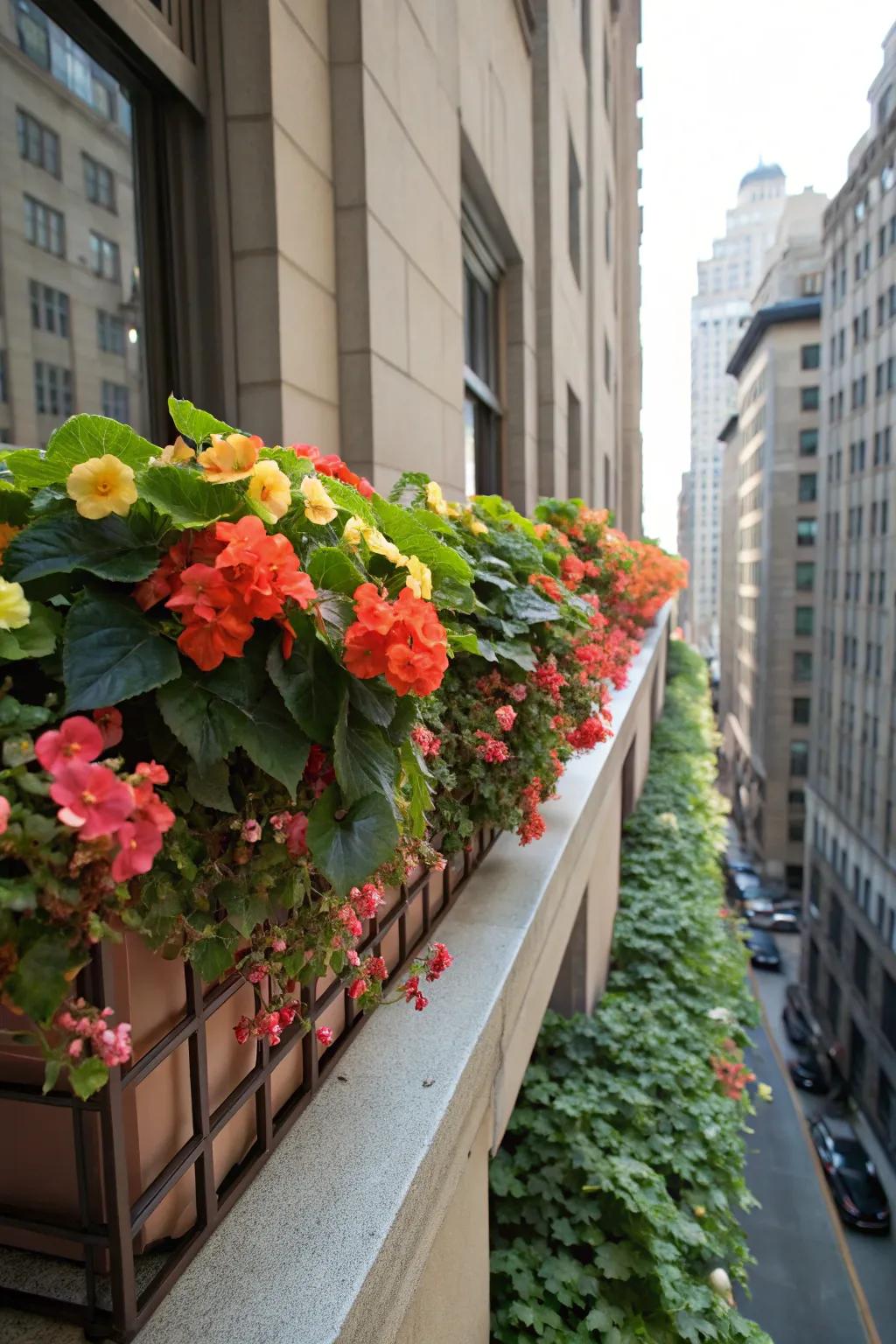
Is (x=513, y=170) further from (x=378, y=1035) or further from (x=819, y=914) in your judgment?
(x=819, y=914)

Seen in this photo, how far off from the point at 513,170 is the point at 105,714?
8190 millimetres

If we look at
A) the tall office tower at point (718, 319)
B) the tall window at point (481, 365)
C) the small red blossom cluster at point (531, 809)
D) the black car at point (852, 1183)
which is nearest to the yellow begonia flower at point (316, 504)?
the small red blossom cluster at point (531, 809)

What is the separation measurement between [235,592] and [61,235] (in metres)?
2.44

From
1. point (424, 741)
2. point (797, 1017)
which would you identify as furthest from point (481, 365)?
point (797, 1017)

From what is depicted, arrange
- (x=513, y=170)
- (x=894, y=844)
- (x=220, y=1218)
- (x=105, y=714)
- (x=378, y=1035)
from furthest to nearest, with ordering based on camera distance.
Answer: (x=894, y=844) → (x=513, y=170) → (x=378, y=1035) → (x=220, y=1218) → (x=105, y=714)

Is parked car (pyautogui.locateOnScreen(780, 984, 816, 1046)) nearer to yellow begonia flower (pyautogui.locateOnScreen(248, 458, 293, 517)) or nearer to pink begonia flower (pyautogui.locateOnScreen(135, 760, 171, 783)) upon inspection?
yellow begonia flower (pyautogui.locateOnScreen(248, 458, 293, 517))

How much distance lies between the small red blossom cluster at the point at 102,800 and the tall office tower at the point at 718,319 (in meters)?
151

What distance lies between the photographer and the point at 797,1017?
35.2m

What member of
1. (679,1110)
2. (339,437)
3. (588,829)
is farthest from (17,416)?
(679,1110)

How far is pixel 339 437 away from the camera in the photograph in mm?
4496

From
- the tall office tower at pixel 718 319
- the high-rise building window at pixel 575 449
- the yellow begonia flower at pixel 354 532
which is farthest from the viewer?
the tall office tower at pixel 718 319

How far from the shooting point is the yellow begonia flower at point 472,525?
340cm

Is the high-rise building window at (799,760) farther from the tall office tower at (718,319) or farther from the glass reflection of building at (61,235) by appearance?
the tall office tower at (718,319)

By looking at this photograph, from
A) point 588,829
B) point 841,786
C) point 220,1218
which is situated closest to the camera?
point 220,1218
